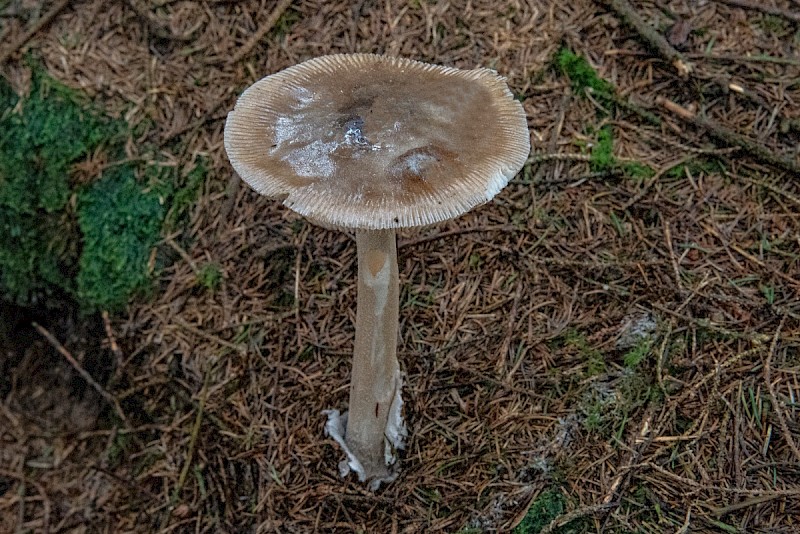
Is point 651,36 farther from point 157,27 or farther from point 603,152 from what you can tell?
point 157,27

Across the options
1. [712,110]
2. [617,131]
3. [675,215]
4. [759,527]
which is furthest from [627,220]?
[759,527]

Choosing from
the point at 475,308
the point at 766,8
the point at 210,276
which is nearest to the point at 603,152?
the point at 475,308

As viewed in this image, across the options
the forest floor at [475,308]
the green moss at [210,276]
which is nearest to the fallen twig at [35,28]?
the forest floor at [475,308]

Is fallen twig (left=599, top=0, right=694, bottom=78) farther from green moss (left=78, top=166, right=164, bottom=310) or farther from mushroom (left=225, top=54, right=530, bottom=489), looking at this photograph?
green moss (left=78, top=166, right=164, bottom=310)

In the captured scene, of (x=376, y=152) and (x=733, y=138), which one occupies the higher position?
(x=376, y=152)

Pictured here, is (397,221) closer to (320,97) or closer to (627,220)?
(320,97)

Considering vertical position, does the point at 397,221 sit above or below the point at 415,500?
above

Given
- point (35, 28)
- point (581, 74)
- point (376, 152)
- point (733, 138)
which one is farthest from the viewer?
point (35, 28)
